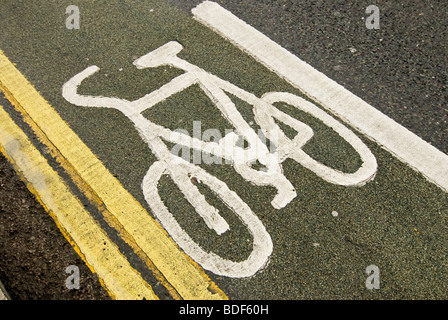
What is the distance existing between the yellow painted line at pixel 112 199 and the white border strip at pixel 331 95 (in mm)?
1910

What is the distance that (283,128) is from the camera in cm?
348

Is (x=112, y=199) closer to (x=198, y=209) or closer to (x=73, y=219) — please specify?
(x=73, y=219)

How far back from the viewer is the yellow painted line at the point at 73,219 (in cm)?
278

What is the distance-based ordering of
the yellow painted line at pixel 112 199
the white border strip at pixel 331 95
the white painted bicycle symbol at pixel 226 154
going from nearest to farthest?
the yellow painted line at pixel 112 199 → the white painted bicycle symbol at pixel 226 154 → the white border strip at pixel 331 95

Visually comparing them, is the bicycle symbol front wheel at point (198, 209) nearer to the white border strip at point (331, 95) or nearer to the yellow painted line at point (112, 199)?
the yellow painted line at point (112, 199)

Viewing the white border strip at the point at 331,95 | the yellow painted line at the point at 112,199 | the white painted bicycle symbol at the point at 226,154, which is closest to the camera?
the yellow painted line at the point at 112,199

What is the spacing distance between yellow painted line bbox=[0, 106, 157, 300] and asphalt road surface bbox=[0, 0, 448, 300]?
62mm

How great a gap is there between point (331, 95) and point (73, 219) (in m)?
2.56

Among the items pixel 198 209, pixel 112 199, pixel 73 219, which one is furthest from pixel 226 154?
pixel 73 219

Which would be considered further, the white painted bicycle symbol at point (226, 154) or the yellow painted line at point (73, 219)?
the white painted bicycle symbol at point (226, 154)

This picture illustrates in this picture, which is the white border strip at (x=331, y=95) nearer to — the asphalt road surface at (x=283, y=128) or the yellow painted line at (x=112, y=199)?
the asphalt road surface at (x=283, y=128)

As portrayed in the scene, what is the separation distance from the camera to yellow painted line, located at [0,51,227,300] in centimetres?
277

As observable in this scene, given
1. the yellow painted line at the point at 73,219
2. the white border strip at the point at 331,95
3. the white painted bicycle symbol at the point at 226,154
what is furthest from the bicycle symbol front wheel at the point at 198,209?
the white border strip at the point at 331,95
